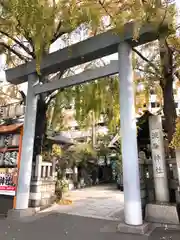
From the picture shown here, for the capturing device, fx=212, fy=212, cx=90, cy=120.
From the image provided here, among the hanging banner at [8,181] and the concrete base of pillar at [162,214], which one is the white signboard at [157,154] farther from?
the hanging banner at [8,181]

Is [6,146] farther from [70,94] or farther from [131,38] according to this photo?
[131,38]

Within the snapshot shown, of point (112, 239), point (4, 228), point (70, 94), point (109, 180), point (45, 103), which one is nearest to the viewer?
point (112, 239)

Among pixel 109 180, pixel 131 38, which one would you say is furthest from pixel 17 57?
pixel 109 180

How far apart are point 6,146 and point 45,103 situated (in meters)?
1.77

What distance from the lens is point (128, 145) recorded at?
4.38 m

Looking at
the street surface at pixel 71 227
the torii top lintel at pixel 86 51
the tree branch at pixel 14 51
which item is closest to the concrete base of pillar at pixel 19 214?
the street surface at pixel 71 227

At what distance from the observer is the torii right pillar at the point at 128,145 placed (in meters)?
4.14

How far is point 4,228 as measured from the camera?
4.38m

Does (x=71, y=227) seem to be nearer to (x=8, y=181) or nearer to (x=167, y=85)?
(x=8, y=181)

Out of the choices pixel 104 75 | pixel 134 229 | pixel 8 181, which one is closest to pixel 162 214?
pixel 134 229

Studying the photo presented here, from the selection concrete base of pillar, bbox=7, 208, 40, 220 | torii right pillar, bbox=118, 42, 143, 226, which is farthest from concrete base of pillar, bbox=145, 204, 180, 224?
concrete base of pillar, bbox=7, 208, 40, 220

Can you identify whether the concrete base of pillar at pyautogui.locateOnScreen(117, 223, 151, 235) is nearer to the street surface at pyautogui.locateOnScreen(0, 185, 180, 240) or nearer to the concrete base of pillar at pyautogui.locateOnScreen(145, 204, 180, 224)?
the street surface at pyautogui.locateOnScreen(0, 185, 180, 240)

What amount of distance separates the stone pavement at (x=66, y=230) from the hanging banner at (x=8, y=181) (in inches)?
35.5

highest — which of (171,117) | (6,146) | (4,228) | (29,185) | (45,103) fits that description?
(45,103)
